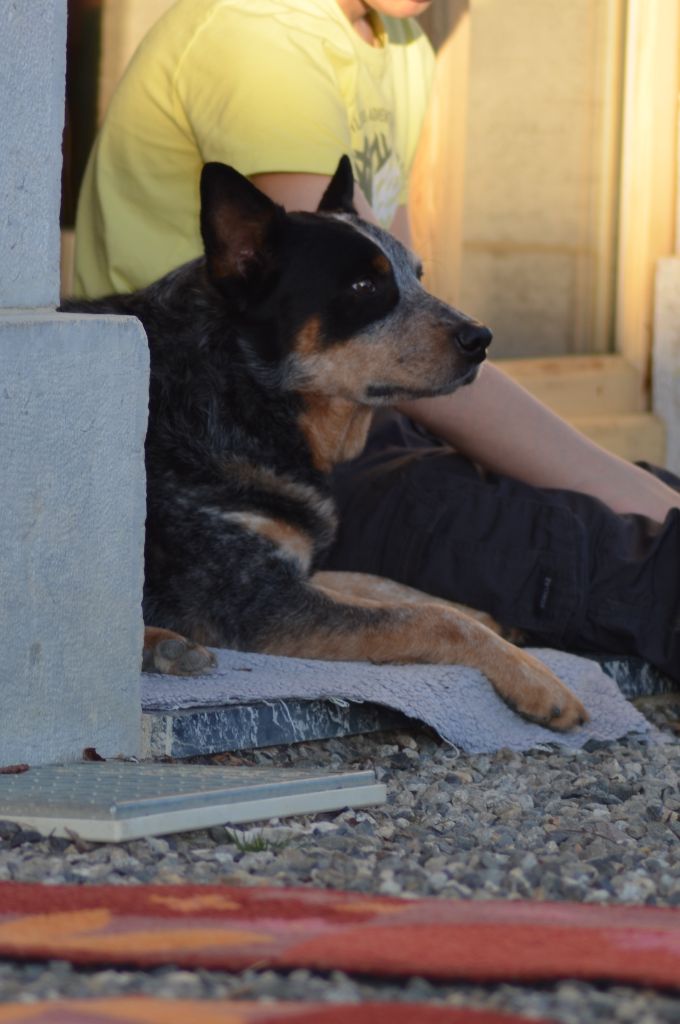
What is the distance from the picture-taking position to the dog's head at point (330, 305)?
326 cm

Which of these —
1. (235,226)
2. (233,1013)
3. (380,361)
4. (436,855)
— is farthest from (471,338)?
(233,1013)

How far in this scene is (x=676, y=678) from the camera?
12.4 feet

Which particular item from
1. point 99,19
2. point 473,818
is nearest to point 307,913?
point 473,818

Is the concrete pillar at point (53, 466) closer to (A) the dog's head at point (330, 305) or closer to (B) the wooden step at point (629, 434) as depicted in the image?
(A) the dog's head at point (330, 305)

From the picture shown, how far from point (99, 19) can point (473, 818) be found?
3775 millimetres

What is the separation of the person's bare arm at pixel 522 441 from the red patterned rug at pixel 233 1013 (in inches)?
94.3

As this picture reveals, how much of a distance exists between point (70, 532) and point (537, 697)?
1092 mm

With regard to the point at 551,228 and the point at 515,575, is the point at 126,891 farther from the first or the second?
the point at 551,228

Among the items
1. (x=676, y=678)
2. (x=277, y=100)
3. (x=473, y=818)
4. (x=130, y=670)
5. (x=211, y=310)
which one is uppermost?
(x=277, y=100)

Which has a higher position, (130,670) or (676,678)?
(130,670)

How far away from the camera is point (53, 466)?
2609 millimetres

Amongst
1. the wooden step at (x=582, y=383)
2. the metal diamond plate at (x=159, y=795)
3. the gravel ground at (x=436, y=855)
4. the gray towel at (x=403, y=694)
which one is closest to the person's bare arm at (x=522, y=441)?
the gray towel at (x=403, y=694)

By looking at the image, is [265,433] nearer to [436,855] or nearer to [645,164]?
[436,855]

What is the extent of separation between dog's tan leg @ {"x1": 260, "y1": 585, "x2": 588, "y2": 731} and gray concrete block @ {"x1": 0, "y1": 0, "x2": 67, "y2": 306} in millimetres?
961
